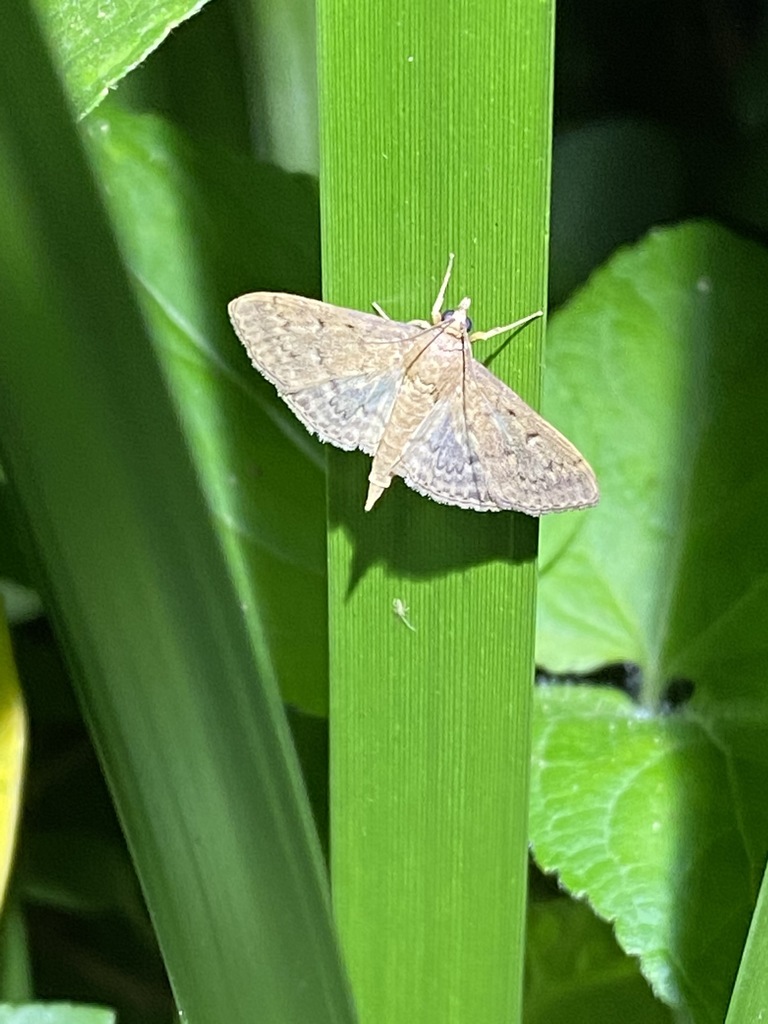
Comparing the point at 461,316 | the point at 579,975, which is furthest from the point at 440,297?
the point at 579,975

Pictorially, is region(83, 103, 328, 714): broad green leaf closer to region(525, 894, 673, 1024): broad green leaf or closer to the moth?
the moth

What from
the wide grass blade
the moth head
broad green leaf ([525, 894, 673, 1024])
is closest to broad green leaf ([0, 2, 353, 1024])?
the wide grass blade

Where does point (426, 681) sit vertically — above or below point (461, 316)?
below

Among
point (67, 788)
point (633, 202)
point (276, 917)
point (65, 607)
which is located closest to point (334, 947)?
point (276, 917)

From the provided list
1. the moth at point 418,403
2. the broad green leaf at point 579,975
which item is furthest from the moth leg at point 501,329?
the broad green leaf at point 579,975

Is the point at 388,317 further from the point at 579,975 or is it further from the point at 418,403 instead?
the point at 579,975

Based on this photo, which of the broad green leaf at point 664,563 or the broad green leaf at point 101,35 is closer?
the broad green leaf at point 101,35

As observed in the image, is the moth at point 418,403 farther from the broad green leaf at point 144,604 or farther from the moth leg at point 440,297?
the broad green leaf at point 144,604
